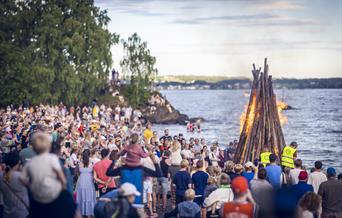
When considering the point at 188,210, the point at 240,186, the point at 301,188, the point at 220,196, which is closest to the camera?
the point at 240,186

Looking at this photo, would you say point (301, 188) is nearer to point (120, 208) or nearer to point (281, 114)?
point (120, 208)

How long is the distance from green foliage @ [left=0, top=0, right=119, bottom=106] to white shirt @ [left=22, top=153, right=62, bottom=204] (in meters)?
45.9

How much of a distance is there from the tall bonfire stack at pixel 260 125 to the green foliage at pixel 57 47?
105 feet

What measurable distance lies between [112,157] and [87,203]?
1.13m

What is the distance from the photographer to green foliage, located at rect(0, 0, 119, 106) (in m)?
59.3

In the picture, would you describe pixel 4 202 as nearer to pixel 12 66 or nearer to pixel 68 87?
pixel 12 66

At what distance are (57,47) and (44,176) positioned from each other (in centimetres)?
5321

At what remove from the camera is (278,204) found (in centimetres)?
1112

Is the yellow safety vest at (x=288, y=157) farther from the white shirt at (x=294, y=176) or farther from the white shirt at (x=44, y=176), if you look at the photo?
the white shirt at (x=44, y=176)

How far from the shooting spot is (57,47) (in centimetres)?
6234

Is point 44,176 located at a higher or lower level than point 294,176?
higher

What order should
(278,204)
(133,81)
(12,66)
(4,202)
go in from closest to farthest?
(278,204)
(4,202)
(12,66)
(133,81)

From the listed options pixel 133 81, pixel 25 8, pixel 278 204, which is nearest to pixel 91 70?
pixel 25 8

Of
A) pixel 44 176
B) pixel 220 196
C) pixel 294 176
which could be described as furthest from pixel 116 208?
pixel 294 176
